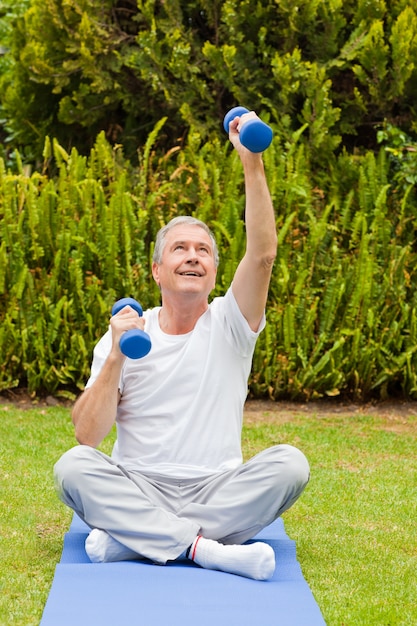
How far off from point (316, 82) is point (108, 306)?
2340 mm

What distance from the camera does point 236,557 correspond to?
3531 mm

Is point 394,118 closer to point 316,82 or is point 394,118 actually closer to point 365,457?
point 316,82

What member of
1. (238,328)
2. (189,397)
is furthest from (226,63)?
(189,397)

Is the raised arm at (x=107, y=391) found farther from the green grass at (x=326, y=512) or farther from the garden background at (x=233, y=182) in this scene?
the garden background at (x=233, y=182)

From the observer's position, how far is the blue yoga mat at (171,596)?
308cm

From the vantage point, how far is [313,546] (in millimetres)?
4105

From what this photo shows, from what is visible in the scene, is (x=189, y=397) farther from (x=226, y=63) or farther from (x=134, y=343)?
(x=226, y=63)

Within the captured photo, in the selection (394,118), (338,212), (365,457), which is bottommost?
(365,457)

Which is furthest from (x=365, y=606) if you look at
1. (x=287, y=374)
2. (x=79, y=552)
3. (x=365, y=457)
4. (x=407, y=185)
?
(x=407, y=185)

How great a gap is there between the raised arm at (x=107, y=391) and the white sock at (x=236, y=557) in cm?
57

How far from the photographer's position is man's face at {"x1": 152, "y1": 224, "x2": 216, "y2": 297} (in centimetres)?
381

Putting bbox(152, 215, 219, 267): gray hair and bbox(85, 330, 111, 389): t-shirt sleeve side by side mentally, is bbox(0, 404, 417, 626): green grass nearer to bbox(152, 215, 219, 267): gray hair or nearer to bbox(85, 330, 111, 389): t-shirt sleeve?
bbox(85, 330, 111, 389): t-shirt sleeve

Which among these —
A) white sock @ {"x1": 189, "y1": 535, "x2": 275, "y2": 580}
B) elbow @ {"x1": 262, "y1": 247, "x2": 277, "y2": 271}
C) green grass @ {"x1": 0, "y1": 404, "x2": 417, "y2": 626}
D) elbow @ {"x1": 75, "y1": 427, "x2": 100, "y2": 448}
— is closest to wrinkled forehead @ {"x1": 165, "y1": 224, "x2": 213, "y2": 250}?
elbow @ {"x1": 262, "y1": 247, "x2": 277, "y2": 271}

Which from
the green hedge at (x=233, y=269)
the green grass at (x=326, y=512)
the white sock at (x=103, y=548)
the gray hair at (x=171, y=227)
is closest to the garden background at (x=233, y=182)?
the green hedge at (x=233, y=269)
